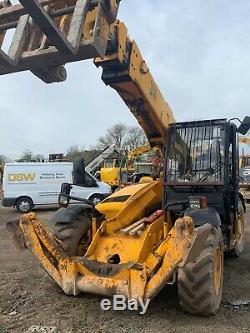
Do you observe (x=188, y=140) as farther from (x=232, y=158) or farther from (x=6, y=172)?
(x=6, y=172)

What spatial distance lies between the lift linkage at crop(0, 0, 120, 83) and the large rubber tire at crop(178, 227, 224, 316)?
8.05 ft

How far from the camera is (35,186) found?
1709 centimetres

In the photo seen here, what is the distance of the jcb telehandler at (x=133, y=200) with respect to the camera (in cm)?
378

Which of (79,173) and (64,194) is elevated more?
(79,173)

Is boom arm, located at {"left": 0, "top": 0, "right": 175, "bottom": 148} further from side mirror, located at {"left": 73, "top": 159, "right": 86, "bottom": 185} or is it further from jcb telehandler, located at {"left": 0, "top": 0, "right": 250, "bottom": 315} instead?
side mirror, located at {"left": 73, "top": 159, "right": 86, "bottom": 185}

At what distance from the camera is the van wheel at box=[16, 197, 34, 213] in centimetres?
1689

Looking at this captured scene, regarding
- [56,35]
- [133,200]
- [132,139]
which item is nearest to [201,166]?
[133,200]

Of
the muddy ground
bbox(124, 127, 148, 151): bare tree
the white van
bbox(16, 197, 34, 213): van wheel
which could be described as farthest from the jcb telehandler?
bbox(124, 127, 148, 151): bare tree

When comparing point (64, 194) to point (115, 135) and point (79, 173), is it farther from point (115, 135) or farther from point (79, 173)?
point (115, 135)

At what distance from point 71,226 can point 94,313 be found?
140cm

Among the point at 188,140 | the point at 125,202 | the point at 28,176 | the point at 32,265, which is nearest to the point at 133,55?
the point at 188,140

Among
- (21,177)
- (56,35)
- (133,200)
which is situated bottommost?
(133,200)

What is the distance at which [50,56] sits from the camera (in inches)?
147

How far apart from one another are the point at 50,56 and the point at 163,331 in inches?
119
